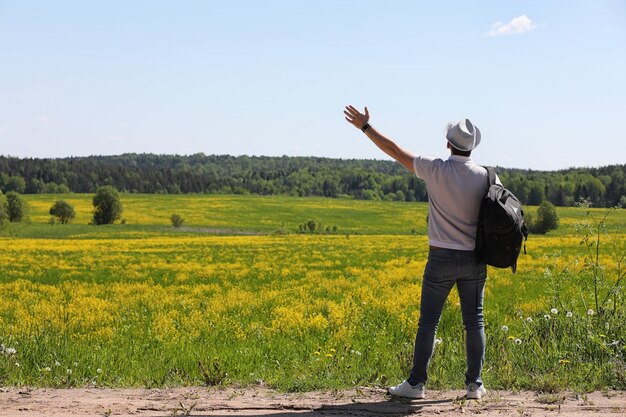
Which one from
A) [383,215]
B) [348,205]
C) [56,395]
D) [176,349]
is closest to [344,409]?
[56,395]

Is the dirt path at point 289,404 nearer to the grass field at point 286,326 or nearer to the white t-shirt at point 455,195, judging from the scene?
the grass field at point 286,326

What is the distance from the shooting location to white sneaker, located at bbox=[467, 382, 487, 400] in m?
5.04

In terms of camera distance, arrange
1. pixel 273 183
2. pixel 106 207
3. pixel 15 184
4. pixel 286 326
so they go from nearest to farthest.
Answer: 1. pixel 286 326
2. pixel 106 207
3. pixel 15 184
4. pixel 273 183

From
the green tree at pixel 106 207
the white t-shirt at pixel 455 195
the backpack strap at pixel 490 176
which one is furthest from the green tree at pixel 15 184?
the backpack strap at pixel 490 176

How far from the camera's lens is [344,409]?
15.9 ft

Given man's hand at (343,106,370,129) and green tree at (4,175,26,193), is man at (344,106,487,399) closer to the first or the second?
man's hand at (343,106,370,129)

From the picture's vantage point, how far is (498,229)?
480 centimetres

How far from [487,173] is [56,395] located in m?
3.88

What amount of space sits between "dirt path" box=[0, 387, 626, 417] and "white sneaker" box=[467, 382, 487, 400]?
2.7 inches

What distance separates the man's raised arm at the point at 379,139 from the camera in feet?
16.5

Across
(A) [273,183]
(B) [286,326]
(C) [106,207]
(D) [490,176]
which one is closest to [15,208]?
(C) [106,207]

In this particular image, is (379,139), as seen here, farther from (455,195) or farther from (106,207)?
(106,207)

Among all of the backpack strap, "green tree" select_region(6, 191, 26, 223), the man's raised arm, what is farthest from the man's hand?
"green tree" select_region(6, 191, 26, 223)

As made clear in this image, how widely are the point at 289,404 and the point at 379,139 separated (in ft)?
7.11
